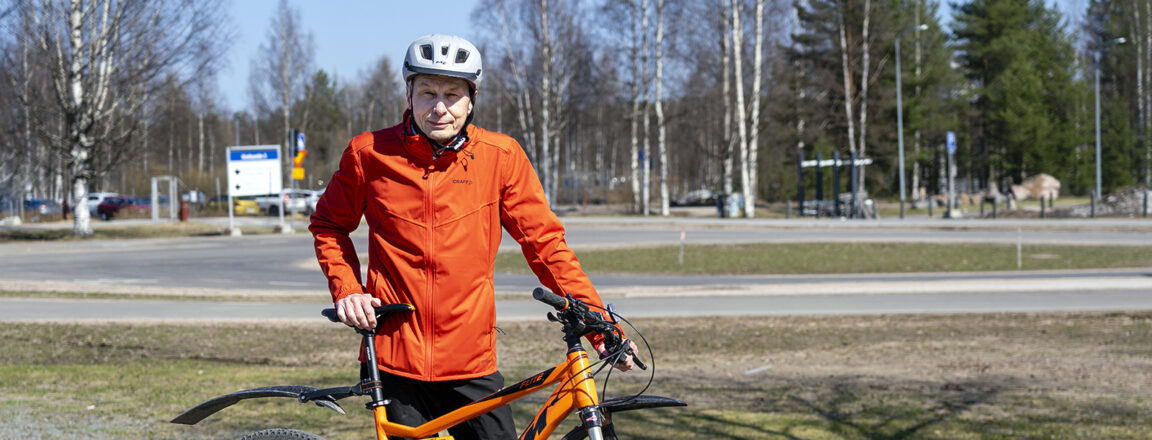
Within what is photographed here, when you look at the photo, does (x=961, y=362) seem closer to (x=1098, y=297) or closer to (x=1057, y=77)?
(x=1098, y=297)

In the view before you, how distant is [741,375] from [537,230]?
6236 mm

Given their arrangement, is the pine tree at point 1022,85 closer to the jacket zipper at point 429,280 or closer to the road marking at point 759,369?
the road marking at point 759,369

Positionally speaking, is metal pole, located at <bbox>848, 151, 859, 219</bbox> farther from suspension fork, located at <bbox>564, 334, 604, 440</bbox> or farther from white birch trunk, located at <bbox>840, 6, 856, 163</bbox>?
suspension fork, located at <bbox>564, 334, 604, 440</bbox>

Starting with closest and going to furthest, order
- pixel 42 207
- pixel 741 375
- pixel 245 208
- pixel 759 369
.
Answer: pixel 741 375 < pixel 759 369 < pixel 42 207 < pixel 245 208

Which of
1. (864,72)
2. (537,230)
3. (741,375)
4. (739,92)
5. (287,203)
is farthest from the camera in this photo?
(287,203)

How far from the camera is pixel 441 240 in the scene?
301 cm

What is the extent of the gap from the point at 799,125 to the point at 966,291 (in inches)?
1616

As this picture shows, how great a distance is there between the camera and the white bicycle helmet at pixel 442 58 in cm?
303

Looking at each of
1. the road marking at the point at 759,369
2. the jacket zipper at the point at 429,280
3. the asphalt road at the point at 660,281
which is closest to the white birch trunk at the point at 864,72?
the asphalt road at the point at 660,281

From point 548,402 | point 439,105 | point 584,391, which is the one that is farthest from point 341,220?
point 584,391

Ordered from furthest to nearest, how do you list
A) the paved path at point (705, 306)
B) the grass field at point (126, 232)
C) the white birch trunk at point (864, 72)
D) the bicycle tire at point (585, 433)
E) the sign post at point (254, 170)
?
1. the white birch trunk at point (864, 72)
2. the sign post at point (254, 170)
3. the grass field at point (126, 232)
4. the paved path at point (705, 306)
5. the bicycle tire at point (585, 433)

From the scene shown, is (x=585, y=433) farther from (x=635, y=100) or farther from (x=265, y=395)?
(x=635, y=100)

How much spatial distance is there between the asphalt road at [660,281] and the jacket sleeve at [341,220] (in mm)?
9902

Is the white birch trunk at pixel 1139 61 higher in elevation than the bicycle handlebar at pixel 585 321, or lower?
higher
